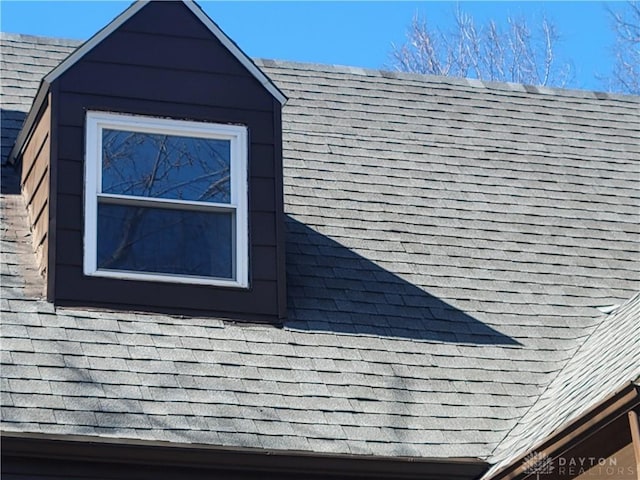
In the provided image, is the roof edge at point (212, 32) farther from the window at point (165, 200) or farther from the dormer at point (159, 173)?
the window at point (165, 200)

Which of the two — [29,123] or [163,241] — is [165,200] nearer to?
[163,241]

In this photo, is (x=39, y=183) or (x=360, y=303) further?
(x=360, y=303)

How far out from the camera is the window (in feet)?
23.4

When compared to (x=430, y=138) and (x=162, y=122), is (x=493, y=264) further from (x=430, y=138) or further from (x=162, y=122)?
(x=162, y=122)

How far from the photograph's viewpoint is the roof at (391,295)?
21.0 feet

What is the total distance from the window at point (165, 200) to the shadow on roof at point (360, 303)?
48cm

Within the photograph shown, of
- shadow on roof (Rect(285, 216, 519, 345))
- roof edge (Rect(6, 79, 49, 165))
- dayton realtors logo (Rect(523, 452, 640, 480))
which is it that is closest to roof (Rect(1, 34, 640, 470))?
shadow on roof (Rect(285, 216, 519, 345))

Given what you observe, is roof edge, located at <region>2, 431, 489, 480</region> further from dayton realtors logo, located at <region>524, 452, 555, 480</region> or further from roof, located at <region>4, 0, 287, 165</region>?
roof, located at <region>4, 0, 287, 165</region>

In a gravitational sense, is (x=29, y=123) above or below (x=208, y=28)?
below

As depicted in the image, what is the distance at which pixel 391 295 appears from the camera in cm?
770

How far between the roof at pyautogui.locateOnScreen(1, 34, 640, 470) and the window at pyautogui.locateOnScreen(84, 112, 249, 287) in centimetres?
36

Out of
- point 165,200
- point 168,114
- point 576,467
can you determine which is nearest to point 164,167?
point 165,200

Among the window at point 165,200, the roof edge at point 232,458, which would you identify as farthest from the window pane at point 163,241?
the roof edge at point 232,458

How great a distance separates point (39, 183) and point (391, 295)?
2.21 metres
